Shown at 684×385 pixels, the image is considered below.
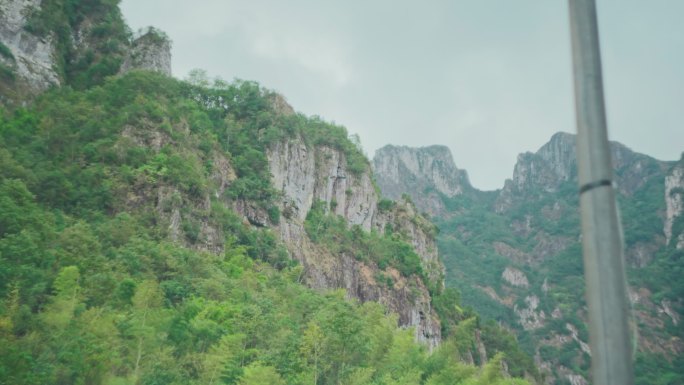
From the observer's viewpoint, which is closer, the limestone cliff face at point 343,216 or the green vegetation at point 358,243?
the limestone cliff face at point 343,216

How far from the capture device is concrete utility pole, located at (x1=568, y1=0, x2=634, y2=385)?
1.57 m

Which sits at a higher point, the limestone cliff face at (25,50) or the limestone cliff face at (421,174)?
the limestone cliff face at (421,174)

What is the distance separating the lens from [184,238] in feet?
86.8

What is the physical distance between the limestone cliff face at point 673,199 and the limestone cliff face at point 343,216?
188 feet

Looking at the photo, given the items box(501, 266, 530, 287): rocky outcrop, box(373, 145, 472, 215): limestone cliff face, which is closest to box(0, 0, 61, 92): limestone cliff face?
box(501, 266, 530, 287): rocky outcrop

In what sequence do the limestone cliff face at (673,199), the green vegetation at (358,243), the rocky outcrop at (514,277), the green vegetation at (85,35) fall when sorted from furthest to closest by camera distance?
the rocky outcrop at (514,277) → the limestone cliff face at (673,199) → the green vegetation at (358,243) → the green vegetation at (85,35)

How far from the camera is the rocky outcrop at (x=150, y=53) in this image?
37.7 metres

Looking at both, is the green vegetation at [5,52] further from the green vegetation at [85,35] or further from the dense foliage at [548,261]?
the dense foliage at [548,261]

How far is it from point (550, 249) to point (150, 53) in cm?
9414

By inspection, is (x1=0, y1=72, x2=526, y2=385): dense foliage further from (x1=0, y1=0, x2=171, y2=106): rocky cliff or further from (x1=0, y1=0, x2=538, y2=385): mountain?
(x1=0, y1=0, x2=171, y2=106): rocky cliff

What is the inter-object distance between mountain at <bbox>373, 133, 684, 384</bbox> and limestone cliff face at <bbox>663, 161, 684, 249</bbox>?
0.61 ft

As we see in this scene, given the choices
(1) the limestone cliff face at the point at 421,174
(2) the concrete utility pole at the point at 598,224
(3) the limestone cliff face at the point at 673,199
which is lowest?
(2) the concrete utility pole at the point at 598,224

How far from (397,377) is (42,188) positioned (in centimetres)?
1673

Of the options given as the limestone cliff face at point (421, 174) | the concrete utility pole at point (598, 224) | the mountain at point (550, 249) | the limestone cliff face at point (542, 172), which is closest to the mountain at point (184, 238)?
the concrete utility pole at point (598, 224)
